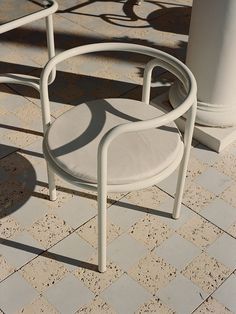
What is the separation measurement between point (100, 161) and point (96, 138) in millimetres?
Answer: 387

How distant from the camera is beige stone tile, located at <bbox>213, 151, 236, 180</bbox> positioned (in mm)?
3350

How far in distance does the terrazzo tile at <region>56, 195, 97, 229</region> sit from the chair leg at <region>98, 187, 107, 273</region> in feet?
1.20

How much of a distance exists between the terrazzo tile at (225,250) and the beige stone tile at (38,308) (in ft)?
3.03

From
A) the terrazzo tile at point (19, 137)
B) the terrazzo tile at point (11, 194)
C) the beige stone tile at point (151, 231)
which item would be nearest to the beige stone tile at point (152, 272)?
the beige stone tile at point (151, 231)

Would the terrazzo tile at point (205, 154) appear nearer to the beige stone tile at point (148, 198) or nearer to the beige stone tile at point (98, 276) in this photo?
the beige stone tile at point (148, 198)

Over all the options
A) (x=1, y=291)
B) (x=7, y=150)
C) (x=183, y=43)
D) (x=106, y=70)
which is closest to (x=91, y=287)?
(x=1, y=291)

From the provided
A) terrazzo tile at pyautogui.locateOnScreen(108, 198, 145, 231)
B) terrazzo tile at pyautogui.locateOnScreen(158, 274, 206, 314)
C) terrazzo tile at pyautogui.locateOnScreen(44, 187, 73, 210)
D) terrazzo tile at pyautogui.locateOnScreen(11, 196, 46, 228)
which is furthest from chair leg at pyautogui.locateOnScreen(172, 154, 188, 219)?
terrazzo tile at pyautogui.locateOnScreen(11, 196, 46, 228)

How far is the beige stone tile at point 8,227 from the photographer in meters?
2.88

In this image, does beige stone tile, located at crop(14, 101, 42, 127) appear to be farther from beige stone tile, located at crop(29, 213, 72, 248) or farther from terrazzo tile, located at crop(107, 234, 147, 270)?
terrazzo tile, located at crop(107, 234, 147, 270)

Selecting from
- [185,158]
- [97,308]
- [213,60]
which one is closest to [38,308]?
[97,308]

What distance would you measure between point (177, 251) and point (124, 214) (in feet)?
1.32

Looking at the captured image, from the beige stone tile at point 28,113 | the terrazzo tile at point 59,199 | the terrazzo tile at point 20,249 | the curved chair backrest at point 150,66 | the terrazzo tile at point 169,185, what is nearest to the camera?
the curved chair backrest at point 150,66

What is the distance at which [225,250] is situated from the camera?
285 centimetres

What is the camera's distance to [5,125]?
12.0ft
